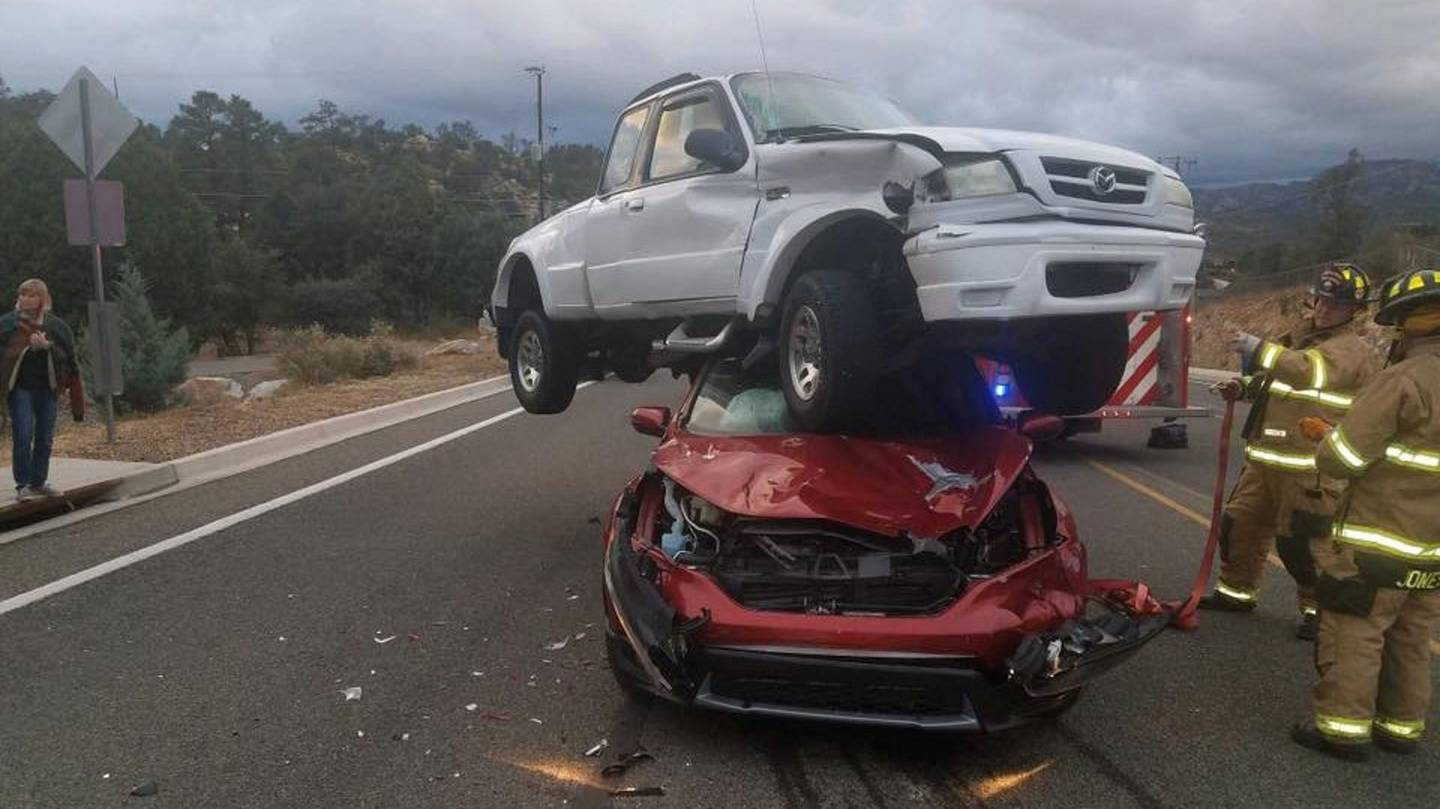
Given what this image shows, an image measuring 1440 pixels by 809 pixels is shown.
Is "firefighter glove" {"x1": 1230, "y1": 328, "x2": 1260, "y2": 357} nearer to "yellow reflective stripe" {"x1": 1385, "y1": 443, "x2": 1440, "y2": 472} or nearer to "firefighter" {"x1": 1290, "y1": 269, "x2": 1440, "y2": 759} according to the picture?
"firefighter" {"x1": 1290, "y1": 269, "x2": 1440, "y2": 759}

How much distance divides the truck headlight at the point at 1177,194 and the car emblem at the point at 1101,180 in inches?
15.6

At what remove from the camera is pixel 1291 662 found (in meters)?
5.34

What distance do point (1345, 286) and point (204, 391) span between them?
69.9 feet

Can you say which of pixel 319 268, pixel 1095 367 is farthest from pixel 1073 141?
pixel 319 268

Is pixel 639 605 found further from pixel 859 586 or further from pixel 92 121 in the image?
pixel 92 121

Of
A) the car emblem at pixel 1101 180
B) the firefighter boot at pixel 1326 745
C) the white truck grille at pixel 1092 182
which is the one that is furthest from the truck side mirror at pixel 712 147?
the firefighter boot at pixel 1326 745

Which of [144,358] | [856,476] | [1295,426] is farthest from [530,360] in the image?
[144,358]

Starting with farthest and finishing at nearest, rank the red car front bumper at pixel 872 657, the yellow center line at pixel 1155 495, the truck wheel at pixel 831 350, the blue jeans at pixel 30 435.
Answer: the blue jeans at pixel 30 435 < the yellow center line at pixel 1155 495 < the truck wheel at pixel 831 350 < the red car front bumper at pixel 872 657

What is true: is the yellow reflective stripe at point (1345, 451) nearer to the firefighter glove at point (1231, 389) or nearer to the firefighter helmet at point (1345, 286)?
the firefighter glove at point (1231, 389)

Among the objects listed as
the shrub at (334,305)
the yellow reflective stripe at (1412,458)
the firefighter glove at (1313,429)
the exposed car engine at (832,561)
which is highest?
the yellow reflective stripe at (1412,458)

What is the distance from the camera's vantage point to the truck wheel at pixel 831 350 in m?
4.79

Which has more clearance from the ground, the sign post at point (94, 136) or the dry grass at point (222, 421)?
the sign post at point (94, 136)

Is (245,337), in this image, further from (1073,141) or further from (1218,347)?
(1073,141)

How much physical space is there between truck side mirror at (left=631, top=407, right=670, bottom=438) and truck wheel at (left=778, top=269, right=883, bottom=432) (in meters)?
0.78
